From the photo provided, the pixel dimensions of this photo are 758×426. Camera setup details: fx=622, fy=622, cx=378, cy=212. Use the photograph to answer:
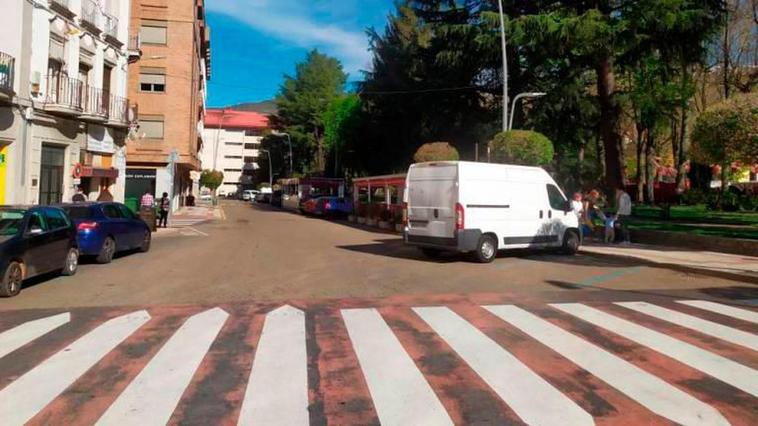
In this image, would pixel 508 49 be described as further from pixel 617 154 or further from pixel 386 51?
pixel 386 51

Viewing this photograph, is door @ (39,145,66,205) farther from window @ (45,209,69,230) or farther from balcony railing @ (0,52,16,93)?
window @ (45,209,69,230)

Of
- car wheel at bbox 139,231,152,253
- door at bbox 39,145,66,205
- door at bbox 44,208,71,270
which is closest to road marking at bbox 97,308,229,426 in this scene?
door at bbox 44,208,71,270

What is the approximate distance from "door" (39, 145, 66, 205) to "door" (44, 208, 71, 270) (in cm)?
1191

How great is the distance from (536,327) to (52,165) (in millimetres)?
20946

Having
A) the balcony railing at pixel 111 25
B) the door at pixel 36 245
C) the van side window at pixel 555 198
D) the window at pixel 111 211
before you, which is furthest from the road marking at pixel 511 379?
the balcony railing at pixel 111 25

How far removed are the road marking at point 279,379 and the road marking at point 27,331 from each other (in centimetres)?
244

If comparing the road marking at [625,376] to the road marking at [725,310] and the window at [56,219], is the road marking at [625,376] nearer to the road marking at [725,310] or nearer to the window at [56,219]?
the road marking at [725,310]

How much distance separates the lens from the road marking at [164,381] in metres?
4.32

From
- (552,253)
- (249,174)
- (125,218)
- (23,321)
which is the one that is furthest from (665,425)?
(249,174)

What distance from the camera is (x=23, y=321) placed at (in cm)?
759

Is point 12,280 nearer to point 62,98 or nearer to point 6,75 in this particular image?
point 6,75

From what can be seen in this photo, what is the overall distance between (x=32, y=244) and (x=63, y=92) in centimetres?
1428

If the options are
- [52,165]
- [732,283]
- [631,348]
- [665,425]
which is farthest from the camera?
[52,165]

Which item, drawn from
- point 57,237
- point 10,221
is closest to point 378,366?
point 10,221
